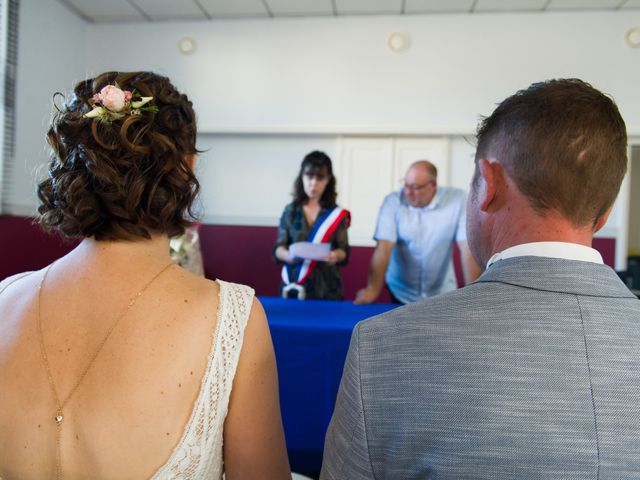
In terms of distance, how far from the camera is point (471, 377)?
1.84 feet

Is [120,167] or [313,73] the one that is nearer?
[120,167]

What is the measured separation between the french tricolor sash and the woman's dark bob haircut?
0.14 metres

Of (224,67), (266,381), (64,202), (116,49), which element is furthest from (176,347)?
(116,49)

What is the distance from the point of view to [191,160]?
882 millimetres

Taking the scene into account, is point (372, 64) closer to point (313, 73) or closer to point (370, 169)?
point (313, 73)

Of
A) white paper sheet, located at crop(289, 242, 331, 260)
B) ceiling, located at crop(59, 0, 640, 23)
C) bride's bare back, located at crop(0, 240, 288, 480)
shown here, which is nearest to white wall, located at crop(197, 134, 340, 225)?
ceiling, located at crop(59, 0, 640, 23)

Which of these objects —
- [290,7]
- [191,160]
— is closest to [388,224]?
[191,160]

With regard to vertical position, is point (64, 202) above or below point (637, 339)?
above

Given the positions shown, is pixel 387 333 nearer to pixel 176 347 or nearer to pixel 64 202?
pixel 176 347

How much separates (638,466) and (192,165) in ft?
2.86

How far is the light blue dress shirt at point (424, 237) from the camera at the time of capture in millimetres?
2609

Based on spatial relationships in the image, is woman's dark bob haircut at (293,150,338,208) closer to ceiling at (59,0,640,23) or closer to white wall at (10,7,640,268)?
white wall at (10,7,640,268)

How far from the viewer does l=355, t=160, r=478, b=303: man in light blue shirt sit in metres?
2.56

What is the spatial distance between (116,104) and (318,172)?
82.2 inches
